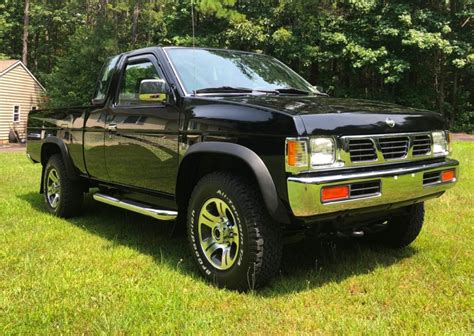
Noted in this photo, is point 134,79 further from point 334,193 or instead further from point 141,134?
point 334,193

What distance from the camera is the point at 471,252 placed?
14.2 feet

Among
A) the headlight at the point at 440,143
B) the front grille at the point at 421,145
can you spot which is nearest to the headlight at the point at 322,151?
the front grille at the point at 421,145

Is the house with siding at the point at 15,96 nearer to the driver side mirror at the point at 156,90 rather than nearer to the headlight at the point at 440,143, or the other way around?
the driver side mirror at the point at 156,90

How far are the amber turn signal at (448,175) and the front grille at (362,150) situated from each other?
32.5 inches

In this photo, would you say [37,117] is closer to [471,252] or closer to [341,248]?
[341,248]

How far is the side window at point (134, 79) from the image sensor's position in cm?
465

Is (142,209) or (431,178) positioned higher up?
(431,178)

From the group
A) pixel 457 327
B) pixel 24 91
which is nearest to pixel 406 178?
pixel 457 327

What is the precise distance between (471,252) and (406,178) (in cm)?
137

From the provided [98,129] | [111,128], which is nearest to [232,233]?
[111,128]

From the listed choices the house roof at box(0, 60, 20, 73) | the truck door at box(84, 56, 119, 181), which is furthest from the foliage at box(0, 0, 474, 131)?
the truck door at box(84, 56, 119, 181)

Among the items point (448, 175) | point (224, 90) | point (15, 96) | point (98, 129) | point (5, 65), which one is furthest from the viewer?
point (15, 96)

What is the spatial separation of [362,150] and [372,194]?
31 centimetres

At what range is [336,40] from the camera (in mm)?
25578
